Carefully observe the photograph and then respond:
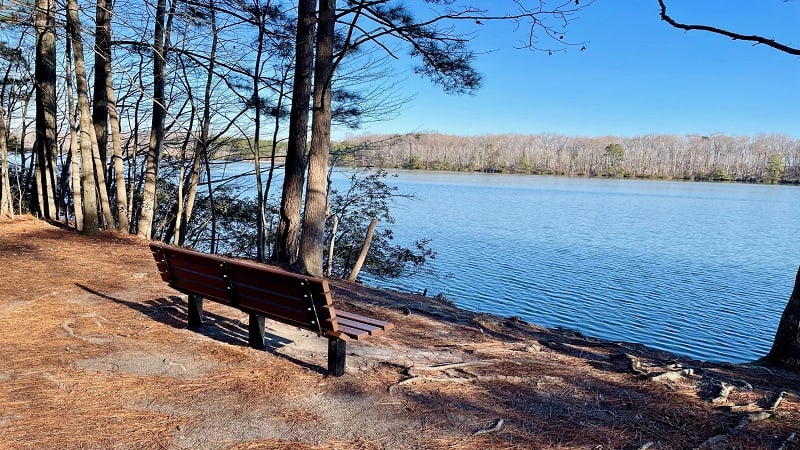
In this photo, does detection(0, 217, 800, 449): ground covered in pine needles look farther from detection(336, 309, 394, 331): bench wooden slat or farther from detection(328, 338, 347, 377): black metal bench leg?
detection(336, 309, 394, 331): bench wooden slat

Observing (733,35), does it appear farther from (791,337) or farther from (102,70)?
(102,70)

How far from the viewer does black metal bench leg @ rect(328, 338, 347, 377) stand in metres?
3.59

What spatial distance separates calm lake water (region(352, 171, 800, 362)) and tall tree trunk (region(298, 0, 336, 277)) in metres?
4.57

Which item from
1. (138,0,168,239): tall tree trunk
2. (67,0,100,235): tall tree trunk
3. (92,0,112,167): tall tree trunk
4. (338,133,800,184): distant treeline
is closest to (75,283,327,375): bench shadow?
(67,0,100,235): tall tree trunk

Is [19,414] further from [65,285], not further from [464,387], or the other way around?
[65,285]

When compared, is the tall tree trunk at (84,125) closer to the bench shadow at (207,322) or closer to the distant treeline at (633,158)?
the bench shadow at (207,322)

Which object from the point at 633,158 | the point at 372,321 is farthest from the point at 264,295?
the point at 633,158

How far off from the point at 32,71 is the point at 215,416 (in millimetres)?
12026

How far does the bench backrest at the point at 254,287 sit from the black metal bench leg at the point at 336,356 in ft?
0.37

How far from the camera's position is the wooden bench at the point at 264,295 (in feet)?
11.4

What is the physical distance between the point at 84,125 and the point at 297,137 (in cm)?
350

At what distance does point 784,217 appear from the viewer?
30.4m

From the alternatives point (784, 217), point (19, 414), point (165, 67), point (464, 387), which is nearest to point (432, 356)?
point (464, 387)

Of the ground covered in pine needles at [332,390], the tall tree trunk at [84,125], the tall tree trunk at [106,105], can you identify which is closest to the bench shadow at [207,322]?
the ground covered in pine needles at [332,390]
